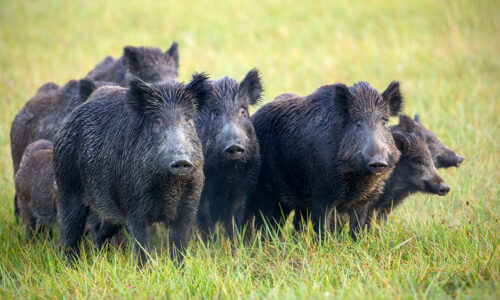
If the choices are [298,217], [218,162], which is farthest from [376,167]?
[218,162]

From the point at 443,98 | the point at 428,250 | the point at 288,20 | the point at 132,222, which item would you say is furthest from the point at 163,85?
the point at 288,20

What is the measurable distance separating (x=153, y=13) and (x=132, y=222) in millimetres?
12517

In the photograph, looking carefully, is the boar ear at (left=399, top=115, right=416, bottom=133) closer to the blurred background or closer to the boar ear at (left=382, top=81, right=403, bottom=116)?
the boar ear at (left=382, top=81, right=403, bottom=116)

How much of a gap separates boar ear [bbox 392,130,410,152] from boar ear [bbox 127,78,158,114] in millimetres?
2477

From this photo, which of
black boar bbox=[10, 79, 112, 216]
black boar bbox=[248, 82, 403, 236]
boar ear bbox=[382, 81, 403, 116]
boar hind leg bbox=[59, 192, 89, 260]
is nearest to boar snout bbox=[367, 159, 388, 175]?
black boar bbox=[248, 82, 403, 236]

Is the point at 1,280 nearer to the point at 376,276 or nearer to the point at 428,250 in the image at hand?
the point at 376,276

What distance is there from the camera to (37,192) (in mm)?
6691

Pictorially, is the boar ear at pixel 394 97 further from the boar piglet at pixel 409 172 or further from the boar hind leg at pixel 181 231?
the boar hind leg at pixel 181 231

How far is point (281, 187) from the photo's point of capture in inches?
247

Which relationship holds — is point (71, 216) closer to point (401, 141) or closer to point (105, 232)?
point (105, 232)

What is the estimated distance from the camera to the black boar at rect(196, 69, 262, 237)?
5.99 metres

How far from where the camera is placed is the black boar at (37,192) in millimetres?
6605

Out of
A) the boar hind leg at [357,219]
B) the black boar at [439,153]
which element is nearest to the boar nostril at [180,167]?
the boar hind leg at [357,219]

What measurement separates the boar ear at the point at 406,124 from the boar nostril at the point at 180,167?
2485 mm
